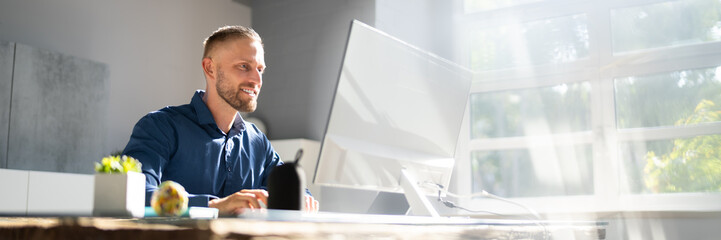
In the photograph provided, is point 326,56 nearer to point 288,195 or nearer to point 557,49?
point 557,49

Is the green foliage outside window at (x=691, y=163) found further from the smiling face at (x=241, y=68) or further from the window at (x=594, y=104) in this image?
the smiling face at (x=241, y=68)

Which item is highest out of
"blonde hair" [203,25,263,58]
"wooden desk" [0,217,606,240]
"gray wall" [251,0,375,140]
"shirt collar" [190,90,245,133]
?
"gray wall" [251,0,375,140]

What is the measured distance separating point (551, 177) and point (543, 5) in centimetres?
112

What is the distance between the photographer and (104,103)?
154 inches

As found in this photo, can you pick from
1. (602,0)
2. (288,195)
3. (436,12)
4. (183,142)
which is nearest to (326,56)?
(436,12)

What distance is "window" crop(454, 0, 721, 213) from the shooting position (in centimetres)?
388

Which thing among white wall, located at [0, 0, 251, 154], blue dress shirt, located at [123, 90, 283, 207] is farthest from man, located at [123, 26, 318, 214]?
white wall, located at [0, 0, 251, 154]

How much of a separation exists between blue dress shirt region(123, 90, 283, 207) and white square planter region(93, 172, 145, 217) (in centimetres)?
59

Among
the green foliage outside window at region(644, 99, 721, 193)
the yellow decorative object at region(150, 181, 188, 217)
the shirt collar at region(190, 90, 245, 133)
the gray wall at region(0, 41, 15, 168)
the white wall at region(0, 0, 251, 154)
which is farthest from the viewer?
the white wall at region(0, 0, 251, 154)

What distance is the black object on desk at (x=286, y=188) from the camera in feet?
3.49

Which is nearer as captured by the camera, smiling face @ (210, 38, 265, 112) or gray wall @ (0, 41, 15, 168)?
smiling face @ (210, 38, 265, 112)

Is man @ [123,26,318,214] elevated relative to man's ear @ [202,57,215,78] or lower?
lower

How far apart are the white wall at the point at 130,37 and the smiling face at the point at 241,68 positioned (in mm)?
2598

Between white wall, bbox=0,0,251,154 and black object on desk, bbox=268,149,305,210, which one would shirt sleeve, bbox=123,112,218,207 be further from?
white wall, bbox=0,0,251,154
